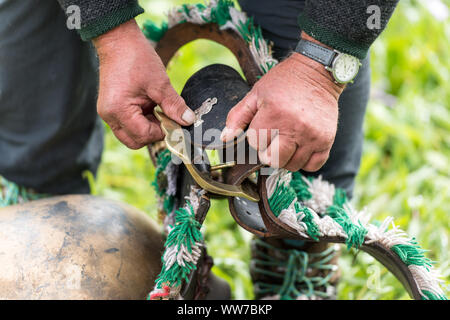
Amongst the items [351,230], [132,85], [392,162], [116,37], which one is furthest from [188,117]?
[392,162]

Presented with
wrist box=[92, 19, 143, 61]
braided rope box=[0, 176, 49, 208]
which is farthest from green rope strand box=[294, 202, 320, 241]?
braided rope box=[0, 176, 49, 208]

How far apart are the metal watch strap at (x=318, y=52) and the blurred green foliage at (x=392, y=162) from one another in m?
0.56

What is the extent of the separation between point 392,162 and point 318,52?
5.11 ft

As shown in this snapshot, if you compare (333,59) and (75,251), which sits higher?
(333,59)

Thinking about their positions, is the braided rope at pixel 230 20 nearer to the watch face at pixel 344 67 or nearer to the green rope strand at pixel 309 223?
the watch face at pixel 344 67

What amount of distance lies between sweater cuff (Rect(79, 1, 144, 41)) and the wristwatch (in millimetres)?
390

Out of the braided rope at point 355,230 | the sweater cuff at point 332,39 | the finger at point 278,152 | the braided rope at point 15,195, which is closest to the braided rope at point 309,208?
the braided rope at point 355,230

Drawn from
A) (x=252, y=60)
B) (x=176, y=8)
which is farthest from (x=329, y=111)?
(x=176, y=8)

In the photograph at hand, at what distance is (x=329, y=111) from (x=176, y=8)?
57 centimetres

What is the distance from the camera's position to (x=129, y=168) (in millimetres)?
2381

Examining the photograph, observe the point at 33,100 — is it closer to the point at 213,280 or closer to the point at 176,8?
the point at 176,8

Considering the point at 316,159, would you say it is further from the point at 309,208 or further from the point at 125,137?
the point at 125,137

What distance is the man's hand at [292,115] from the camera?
3.10 ft

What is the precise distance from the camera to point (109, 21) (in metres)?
1.04
